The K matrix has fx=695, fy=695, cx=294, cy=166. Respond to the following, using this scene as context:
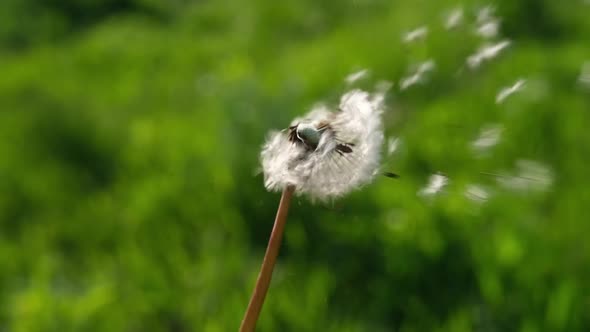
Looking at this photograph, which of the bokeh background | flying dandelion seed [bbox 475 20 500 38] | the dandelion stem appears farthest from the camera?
the bokeh background

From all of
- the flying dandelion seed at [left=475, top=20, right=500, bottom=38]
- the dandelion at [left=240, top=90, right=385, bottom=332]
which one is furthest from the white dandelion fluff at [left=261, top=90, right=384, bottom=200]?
the flying dandelion seed at [left=475, top=20, right=500, bottom=38]

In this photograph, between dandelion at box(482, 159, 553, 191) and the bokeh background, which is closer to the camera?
dandelion at box(482, 159, 553, 191)

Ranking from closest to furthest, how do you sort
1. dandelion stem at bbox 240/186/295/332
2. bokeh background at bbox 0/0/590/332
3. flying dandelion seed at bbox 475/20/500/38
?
1. dandelion stem at bbox 240/186/295/332
2. flying dandelion seed at bbox 475/20/500/38
3. bokeh background at bbox 0/0/590/332

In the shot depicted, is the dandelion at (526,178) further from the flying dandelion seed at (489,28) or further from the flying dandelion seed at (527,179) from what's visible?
the flying dandelion seed at (489,28)

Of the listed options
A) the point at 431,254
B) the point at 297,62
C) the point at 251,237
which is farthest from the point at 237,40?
the point at 431,254

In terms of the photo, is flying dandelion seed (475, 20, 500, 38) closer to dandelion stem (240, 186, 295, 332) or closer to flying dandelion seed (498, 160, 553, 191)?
flying dandelion seed (498, 160, 553, 191)

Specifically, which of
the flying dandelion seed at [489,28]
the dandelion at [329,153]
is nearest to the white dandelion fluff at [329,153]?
the dandelion at [329,153]

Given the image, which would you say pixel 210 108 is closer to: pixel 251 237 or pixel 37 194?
pixel 37 194

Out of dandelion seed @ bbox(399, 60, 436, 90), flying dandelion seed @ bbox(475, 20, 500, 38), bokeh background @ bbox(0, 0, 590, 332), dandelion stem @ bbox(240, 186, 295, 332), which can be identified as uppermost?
bokeh background @ bbox(0, 0, 590, 332)
